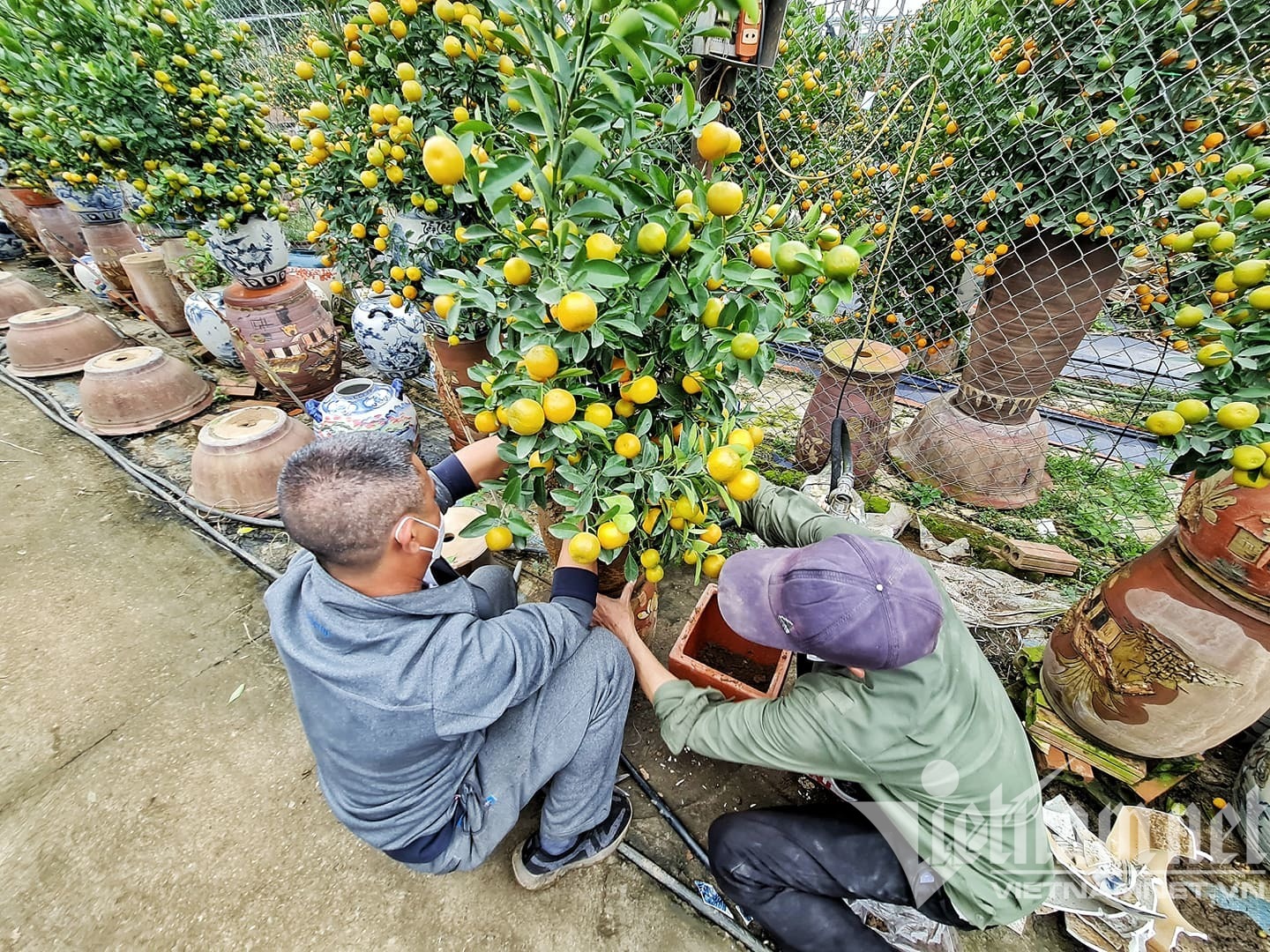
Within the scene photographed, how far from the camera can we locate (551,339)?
3.47 ft

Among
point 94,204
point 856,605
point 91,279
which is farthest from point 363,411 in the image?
point 91,279

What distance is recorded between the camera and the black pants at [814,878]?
1.32 m

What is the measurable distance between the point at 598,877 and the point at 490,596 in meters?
0.90

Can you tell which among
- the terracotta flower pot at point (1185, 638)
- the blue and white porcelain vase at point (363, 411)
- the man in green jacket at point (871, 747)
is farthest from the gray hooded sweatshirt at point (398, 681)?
the terracotta flower pot at point (1185, 638)

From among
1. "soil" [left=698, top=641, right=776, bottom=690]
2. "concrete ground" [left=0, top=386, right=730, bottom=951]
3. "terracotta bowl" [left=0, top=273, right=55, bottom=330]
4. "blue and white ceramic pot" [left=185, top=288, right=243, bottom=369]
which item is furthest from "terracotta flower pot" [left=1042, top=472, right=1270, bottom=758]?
"terracotta bowl" [left=0, top=273, right=55, bottom=330]

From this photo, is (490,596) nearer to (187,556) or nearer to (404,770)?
(404,770)

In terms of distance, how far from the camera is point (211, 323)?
3.65 m

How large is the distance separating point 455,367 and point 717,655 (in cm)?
176

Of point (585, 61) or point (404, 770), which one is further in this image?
point (404, 770)

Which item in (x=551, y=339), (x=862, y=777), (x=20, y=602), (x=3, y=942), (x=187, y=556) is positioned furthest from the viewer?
(x=187, y=556)

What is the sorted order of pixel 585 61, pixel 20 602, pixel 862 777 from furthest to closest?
pixel 20 602
pixel 862 777
pixel 585 61

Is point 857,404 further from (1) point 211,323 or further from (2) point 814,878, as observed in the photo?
(1) point 211,323

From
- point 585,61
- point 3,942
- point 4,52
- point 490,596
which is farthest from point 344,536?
point 4,52

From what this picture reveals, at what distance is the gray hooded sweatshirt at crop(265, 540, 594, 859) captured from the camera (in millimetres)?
1102
